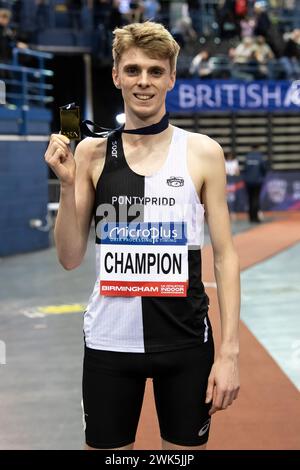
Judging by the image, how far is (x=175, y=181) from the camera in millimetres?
3059

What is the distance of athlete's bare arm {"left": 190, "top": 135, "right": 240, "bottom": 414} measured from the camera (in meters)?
3.03

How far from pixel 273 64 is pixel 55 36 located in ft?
22.8

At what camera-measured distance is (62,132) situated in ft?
9.59

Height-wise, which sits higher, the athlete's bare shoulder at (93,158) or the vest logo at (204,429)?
the athlete's bare shoulder at (93,158)

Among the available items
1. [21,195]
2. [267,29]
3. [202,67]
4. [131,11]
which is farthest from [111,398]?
[267,29]

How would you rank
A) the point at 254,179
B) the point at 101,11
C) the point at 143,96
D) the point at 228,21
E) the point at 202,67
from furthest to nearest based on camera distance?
the point at 228,21 → the point at 101,11 → the point at 202,67 → the point at 254,179 → the point at 143,96

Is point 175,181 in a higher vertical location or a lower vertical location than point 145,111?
lower

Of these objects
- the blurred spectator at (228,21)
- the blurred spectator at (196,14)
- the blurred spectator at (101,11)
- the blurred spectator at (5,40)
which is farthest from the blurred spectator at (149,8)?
the blurred spectator at (5,40)

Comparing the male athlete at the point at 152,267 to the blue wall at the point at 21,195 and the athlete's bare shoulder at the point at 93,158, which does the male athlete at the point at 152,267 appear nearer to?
the athlete's bare shoulder at the point at 93,158

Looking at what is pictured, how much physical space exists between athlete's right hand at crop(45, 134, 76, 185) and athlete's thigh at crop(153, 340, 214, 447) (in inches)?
30.4

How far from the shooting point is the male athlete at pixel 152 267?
10.0ft

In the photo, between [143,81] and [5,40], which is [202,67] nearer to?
[5,40]

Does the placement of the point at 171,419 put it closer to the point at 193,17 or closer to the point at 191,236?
the point at 191,236

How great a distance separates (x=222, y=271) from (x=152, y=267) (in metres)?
0.27
